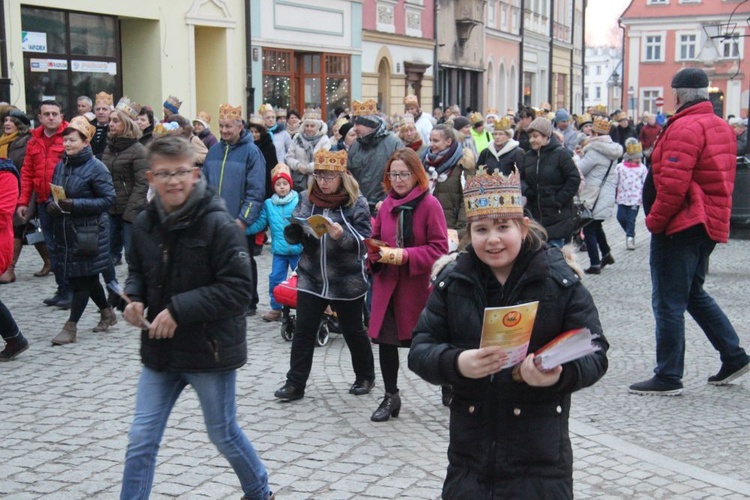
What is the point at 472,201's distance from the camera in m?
3.38

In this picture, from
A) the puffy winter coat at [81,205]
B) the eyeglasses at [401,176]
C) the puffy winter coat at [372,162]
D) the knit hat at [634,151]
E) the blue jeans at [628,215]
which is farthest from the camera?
the knit hat at [634,151]

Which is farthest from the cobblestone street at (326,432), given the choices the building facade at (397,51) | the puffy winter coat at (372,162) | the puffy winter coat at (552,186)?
the building facade at (397,51)

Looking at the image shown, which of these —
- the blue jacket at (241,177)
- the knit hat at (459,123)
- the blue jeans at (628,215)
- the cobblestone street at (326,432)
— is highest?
the knit hat at (459,123)

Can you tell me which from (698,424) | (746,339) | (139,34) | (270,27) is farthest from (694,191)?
(270,27)

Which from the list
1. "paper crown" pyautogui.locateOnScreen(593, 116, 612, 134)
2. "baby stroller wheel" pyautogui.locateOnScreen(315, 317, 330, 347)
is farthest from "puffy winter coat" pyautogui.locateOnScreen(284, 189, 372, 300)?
"paper crown" pyautogui.locateOnScreen(593, 116, 612, 134)

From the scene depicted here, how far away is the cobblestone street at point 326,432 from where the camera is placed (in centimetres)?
514

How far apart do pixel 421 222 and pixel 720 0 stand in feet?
227

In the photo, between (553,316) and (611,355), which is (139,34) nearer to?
(611,355)

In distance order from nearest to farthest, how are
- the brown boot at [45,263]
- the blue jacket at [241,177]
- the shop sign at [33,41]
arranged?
the blue jacket at [241,177], the brown boot at [45,263], the shop sign at [33,41]

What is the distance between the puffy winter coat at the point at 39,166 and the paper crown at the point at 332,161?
3.98 m

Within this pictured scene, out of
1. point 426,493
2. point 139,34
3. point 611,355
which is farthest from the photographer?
point 139,34

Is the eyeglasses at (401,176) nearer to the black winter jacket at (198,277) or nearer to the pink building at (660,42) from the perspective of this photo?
the black winter jacket at (198,277)

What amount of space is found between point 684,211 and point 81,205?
471cm

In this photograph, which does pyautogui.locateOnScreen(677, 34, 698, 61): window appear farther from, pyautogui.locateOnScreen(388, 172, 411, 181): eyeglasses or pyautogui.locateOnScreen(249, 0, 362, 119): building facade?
pyautogui.locateOnScreen(388, 172, 411, 181): eyeglasses
